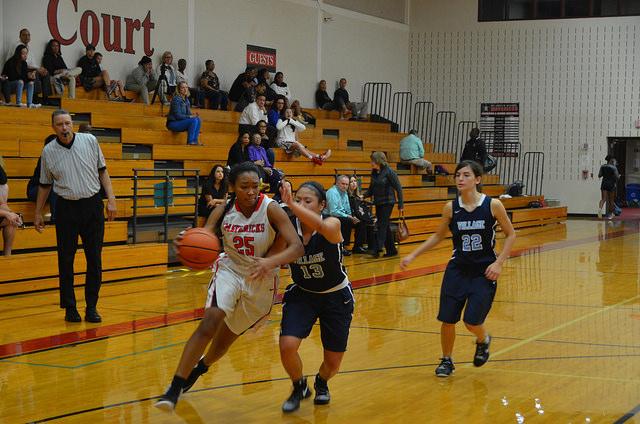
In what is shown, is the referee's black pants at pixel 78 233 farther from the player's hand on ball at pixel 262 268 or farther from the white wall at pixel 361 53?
the white wall at pixel 361 53

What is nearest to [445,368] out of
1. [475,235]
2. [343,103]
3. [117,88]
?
[475,235]

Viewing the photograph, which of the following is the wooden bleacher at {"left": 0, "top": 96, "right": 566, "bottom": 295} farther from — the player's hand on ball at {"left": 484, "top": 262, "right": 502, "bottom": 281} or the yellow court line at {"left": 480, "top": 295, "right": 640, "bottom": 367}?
the player's hand on ball at {"left": 484, "top": 262, "right": 502, "bottom": 281}

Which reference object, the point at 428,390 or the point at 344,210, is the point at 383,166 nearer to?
the point at 344,210

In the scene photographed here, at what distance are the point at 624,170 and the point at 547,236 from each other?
10.7 m

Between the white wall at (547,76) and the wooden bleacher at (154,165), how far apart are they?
8.85 ft

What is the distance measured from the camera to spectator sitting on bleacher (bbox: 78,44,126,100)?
16.6 meters

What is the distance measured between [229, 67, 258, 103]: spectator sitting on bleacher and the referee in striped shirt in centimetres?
1112

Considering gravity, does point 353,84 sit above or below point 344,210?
above

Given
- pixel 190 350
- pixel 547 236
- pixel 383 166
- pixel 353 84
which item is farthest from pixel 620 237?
pixel 190 350

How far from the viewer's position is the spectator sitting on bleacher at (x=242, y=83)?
19500 millimetres

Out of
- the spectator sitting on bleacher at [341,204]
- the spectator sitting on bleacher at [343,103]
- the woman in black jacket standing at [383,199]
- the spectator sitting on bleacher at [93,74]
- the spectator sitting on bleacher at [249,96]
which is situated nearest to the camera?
the spectator sitting on bleacher at [341,204]

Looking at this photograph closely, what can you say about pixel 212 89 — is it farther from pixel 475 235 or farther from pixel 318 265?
pixel 318 265

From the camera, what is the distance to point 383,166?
49.2 ft

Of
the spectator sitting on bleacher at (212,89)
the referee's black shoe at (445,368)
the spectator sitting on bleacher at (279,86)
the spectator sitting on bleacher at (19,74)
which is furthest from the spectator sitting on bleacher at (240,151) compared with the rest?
the referee's black shoe at (445,368)
